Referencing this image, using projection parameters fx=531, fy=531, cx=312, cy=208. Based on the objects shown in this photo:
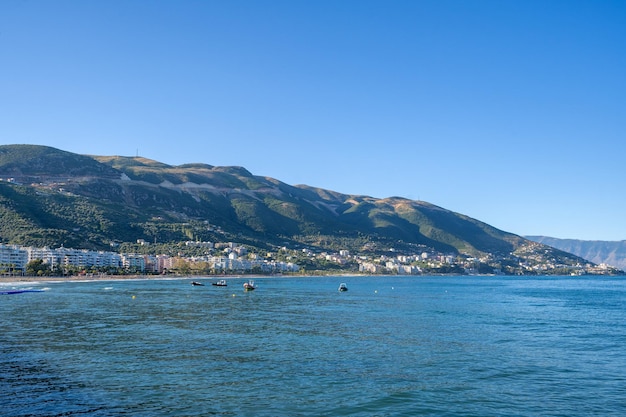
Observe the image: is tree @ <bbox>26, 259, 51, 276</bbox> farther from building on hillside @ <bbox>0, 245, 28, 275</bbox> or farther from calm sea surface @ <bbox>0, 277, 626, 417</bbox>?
calm sea surface @ <bbox>0, 277, 626, 417</bbox>

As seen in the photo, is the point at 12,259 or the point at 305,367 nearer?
the point at 305,367

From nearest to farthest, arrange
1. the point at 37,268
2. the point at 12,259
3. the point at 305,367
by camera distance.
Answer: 1. the point at 305,367
2. the point at 37,268
3. the point at 12,259

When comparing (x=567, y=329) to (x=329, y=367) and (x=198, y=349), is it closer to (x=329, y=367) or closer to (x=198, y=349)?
(x=329, y=367)

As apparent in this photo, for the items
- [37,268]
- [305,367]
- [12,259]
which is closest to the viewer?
[305,367]

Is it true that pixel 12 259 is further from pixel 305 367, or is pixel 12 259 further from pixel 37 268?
pixel 305 367

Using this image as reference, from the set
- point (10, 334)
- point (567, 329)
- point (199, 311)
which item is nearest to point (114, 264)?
point (199, 311)

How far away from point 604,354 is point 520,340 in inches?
274

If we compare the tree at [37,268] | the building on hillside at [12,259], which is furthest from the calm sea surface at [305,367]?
the building on hillside at [12,259]

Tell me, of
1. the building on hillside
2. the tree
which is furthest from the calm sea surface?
the building on hillside

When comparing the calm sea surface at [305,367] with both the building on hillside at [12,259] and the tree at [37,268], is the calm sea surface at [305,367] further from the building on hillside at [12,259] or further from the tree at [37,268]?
the building on hillside at [12,259]

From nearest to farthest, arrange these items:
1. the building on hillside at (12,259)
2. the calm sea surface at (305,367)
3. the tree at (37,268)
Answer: the calm sea surface at (305,367), the tree at (37,268), the building on hillside at (12,259)

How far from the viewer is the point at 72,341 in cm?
3922

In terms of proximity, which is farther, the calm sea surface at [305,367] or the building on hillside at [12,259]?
the building on hillside at [12,259]

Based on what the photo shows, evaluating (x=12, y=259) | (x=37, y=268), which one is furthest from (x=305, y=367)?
(x=12, y=259)
